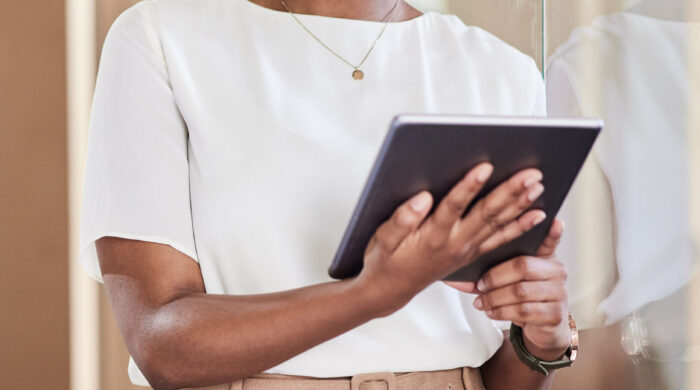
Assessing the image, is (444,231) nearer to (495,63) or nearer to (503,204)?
(503,204)

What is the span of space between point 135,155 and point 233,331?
0.24m

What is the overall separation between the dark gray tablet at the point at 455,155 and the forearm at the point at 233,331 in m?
0.08

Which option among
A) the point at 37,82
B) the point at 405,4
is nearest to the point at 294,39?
the point at 405,4

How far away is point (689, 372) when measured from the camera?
3.35 feet

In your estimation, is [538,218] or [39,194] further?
[39,194]

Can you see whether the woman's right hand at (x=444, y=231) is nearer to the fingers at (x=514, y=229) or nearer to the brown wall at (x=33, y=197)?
the fingers at (x=514, y=229)

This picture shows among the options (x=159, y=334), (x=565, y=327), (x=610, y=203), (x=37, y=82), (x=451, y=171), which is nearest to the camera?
(x=451, y=171)

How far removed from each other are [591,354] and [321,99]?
56cm

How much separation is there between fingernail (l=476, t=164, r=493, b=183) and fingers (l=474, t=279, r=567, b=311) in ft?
0.75

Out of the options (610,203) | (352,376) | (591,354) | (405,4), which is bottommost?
(591,354)

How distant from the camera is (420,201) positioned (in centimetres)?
70

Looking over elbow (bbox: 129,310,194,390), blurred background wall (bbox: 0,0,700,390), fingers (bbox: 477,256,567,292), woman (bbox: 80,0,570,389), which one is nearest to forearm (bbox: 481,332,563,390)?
woman (bbox: 80,0,570,389)

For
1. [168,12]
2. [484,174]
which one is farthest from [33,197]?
[484,174]

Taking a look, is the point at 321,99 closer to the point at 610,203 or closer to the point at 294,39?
the point at 294,39
